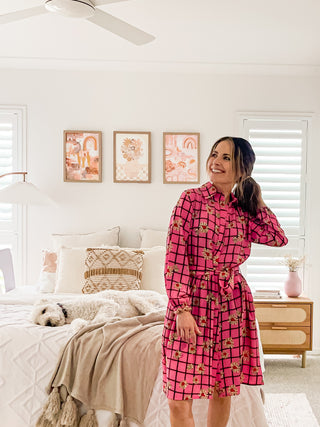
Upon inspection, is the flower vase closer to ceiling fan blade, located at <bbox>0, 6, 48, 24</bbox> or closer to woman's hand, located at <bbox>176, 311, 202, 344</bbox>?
woman's hand, located at <bbox>176, 311, 202, 344</bbox>

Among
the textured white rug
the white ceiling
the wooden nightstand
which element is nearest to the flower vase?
the wooden nightstand

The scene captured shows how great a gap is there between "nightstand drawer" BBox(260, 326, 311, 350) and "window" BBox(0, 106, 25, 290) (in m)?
2.24

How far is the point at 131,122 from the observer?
407 cm

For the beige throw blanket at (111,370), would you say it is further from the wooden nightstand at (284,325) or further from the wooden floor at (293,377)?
the wooden nightstand at (284,325)

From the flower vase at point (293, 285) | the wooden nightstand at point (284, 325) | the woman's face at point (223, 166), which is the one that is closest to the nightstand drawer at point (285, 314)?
the wooden nightstand at point (284, 325)

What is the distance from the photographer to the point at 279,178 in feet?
13.4

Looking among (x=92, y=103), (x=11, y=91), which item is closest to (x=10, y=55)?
(x=11, y=91)

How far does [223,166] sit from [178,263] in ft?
1.47

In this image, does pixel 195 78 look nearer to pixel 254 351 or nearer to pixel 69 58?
pixel 69 58

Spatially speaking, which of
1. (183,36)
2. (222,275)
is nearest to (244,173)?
(222,275)

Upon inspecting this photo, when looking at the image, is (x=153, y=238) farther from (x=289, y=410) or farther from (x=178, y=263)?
(x=178, y=263)

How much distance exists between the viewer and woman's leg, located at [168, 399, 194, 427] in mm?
1695

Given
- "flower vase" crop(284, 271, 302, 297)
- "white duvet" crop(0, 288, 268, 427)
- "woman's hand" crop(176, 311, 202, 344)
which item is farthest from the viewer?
"flower vase" crop(284, 271, 302, 297)

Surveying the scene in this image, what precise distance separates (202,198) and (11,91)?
2.92 metres
